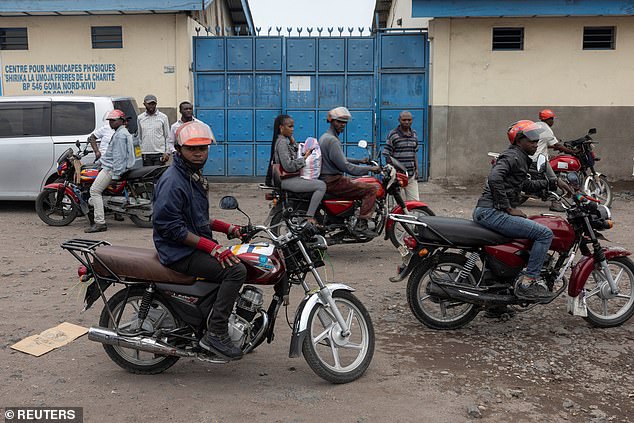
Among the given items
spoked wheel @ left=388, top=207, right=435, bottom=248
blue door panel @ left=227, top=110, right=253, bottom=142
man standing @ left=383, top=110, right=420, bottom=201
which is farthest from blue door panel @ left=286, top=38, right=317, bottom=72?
spoked wheel @ left=388, top=207, right=435, bottom=248

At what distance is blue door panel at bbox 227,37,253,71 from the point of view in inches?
551

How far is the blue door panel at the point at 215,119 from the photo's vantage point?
46.3 feet

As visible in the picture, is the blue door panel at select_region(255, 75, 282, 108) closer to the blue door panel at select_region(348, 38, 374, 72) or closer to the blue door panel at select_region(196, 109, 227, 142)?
the blue door panel at select_region(196, 109, 227, 142)

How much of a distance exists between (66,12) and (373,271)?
9.34 meters

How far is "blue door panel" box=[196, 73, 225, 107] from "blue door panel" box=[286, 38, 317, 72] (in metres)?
1.45

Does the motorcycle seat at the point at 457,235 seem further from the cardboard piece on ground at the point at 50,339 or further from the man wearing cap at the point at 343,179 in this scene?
the cardboard piece on ground at the point at 50,339

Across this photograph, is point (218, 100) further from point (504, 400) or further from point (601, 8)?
point (504, 400)

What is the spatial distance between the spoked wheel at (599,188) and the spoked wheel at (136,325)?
900 centimetres

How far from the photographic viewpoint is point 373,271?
24.4 ft

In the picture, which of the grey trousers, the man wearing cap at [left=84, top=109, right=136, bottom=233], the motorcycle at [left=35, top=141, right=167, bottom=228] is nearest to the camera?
the grey trousers

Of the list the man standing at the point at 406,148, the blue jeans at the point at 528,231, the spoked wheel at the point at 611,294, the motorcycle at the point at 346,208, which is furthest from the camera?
the man standing at the point at 406,148

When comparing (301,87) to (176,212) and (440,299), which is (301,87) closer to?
(440,299)

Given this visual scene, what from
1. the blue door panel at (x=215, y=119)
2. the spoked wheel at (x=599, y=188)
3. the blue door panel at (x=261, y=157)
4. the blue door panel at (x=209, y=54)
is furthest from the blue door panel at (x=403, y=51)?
the spoked wheel at (x=599, y=188)

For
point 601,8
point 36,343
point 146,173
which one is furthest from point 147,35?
point 36,343
